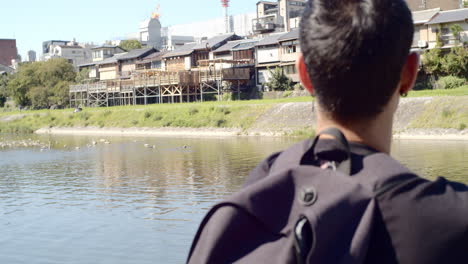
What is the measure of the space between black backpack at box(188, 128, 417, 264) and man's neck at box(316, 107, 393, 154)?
120mm

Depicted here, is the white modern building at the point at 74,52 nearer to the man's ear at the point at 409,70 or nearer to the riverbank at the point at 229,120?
the riverbank at the point at 229,120

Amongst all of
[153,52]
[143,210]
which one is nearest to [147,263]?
[143,210]

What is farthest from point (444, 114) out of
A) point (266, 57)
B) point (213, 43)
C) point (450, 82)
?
point (213, 43)

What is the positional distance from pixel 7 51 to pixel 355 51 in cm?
14920

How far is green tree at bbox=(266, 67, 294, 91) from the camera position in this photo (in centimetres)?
5531

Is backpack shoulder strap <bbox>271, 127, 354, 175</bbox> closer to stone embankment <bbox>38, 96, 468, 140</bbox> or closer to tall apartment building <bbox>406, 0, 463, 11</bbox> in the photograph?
stone embankment <bbox>38, 96, 468, 140</bbox>

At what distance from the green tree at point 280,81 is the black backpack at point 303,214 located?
5381 centimetres

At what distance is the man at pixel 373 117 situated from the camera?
5.25ft

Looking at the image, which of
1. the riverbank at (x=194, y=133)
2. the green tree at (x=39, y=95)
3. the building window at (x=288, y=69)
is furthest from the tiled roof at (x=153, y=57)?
the building window at (x=288, y=69)

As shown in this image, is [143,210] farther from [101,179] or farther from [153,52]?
[153,52]

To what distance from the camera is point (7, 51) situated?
461ft

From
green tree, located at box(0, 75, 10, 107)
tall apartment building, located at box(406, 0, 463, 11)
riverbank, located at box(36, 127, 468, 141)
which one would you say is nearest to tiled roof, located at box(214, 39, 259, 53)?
riverbank, located at box(36, 127, 468, 141)

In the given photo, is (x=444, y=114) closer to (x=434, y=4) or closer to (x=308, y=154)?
(x=434, y=4)

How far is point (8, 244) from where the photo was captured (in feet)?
42.5
